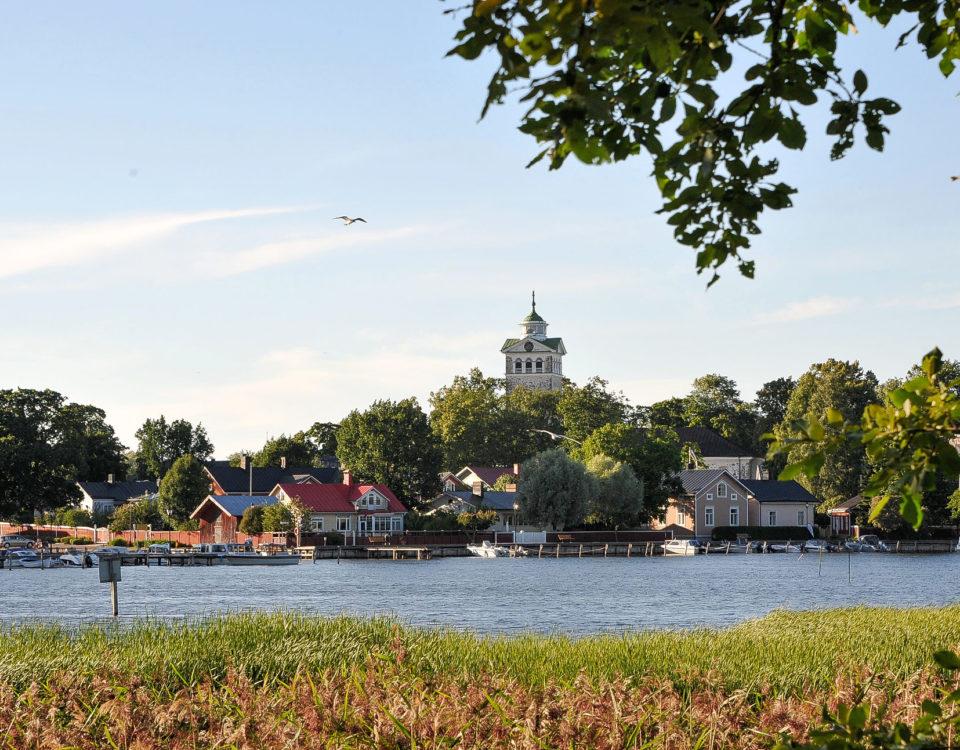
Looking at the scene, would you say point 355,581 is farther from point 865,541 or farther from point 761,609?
point 865,541

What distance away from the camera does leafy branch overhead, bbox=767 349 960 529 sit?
418cm

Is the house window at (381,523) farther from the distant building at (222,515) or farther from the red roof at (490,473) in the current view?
the red roof at (490,473)

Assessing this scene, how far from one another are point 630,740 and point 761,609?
129 ft

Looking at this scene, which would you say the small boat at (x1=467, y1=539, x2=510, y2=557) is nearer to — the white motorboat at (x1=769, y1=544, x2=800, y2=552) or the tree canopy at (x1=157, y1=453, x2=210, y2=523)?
the tree canopy at (x1=157, y1=453, x2=210, y2=523)

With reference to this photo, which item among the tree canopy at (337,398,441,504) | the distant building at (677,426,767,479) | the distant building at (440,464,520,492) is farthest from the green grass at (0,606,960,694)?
the distant building at (677,426,767,479)

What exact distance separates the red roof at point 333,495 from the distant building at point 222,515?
2.94m

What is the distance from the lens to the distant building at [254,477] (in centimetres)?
11744

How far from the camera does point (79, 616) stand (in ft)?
143

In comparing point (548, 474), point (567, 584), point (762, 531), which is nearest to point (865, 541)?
point (762, 531)

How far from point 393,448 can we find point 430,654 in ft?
284

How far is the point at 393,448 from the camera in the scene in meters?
103

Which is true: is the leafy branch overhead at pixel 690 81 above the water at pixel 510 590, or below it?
above

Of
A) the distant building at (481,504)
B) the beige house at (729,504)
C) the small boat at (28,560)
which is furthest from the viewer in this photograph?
the beige house at (729,504)

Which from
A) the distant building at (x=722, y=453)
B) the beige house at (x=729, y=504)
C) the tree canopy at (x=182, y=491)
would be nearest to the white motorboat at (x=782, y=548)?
the beige house at (x=729, y=504)
